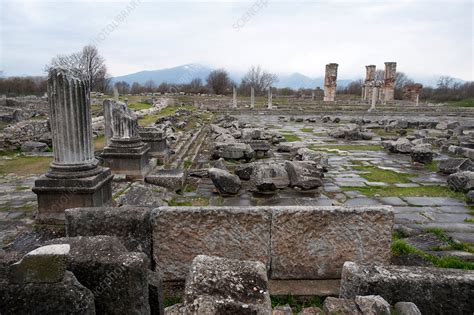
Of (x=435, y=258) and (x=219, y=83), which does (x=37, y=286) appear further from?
(x=219, y=83)

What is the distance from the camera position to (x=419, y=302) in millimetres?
2746

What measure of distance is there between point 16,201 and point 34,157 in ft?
15.8

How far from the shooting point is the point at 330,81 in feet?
149

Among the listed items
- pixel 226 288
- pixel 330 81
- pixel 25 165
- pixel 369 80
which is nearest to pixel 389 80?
pixel 369 80

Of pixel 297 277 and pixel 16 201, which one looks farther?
pixel 16 201

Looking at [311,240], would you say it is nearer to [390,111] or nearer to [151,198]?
[151,198]

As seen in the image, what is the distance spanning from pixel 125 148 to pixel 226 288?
5.61 m

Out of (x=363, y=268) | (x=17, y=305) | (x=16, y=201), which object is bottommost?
(x=16, y=201)

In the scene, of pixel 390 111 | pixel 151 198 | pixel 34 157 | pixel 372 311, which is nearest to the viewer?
pixel 372 311

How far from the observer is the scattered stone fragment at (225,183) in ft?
21.1

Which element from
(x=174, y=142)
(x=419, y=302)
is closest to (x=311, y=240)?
(x=419, y=302)

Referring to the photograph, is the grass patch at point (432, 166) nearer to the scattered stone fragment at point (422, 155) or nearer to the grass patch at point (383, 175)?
the scattered stone fragment at point (422, 155)

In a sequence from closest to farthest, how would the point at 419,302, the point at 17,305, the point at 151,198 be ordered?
the point at 17,305 → the point at 419,302 → the point at 151,198

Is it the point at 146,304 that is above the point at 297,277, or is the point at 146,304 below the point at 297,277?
above
